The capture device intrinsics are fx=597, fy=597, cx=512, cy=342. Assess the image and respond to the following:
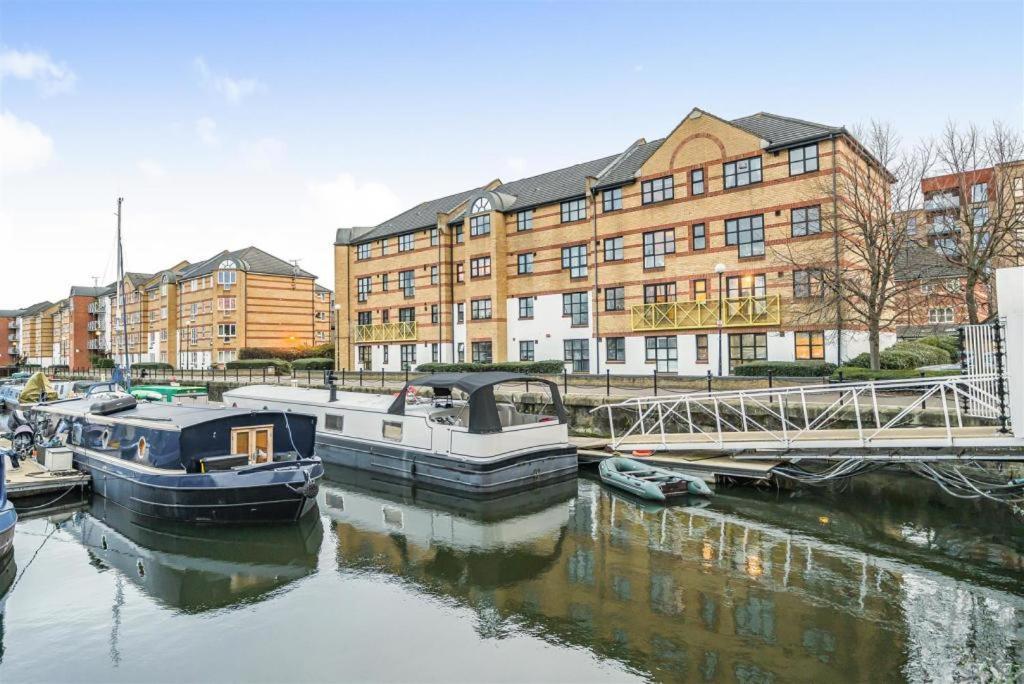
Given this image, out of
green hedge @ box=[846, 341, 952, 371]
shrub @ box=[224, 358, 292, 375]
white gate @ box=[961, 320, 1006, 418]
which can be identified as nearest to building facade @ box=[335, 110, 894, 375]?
green hedge @ box=[846, 341, 952, 371]

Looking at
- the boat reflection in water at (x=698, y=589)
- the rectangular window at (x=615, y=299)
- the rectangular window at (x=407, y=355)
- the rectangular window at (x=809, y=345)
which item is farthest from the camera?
the rectangular window at (x=407, y=355)

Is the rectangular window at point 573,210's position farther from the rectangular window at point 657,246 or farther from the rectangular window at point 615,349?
the rectangular window at point 615,349

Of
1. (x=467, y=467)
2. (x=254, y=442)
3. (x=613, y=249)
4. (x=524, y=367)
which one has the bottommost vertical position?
(x=467, y=467)

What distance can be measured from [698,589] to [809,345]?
1931cm

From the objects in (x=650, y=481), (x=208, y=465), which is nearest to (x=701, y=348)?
(x=650, y=481)

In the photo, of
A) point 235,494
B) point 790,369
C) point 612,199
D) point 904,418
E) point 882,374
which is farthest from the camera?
point 612,199

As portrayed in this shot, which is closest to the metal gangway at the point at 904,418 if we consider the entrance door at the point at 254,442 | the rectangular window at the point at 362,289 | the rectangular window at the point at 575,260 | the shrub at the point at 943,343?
the entrance door at the point at 254,442

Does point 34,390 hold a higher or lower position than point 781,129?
lower

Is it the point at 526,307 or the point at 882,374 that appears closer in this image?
the point at 882,374

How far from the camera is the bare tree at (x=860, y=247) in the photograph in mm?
20797

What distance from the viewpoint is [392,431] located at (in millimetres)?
17219

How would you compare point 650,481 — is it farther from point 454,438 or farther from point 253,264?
point 253,264

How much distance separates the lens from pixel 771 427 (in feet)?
55.7

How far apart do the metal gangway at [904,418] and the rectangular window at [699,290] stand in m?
10.0
